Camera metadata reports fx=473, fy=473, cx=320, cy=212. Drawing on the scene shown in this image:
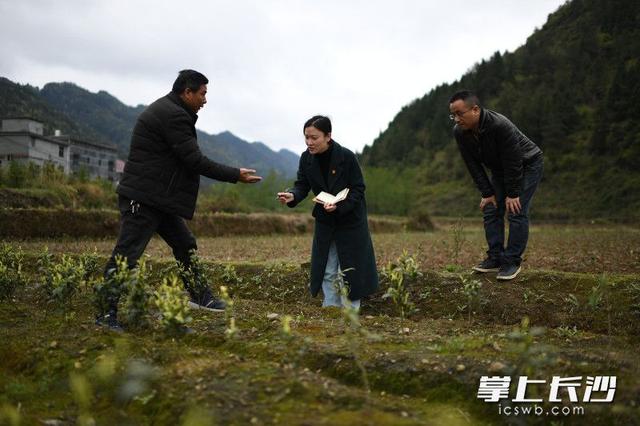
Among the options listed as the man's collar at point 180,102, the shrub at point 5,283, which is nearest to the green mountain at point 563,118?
the man's collar at point 180,102

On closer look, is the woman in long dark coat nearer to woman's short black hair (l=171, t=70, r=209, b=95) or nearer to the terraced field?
the terraced field

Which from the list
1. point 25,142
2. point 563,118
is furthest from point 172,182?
point 563,118

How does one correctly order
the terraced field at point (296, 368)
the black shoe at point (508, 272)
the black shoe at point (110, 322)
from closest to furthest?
the terraced field at point (296, 368) → the black shoe at point (110, 322) → the black shoe at point (508, 272)

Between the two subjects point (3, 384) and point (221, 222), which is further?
point (221, 222)

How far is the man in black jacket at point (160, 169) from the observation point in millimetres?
4629

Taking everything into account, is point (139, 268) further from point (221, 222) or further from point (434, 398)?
point (221, 222)

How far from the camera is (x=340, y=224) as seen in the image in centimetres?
572

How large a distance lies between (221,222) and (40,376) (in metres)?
20.8

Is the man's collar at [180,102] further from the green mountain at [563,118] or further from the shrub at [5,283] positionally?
Answer: the green mountain at [563,118]

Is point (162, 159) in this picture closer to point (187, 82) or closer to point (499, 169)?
point (187, 82)

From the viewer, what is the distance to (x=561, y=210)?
196 ft

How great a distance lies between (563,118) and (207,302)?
83.7m

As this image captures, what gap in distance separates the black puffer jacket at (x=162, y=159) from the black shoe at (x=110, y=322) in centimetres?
112

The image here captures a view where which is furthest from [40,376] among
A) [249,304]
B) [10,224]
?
[10,224]
